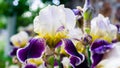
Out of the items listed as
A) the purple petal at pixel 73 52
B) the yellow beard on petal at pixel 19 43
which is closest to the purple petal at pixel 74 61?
the purple petal at pixel 73 52

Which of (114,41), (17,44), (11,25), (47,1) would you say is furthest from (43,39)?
(11,25)

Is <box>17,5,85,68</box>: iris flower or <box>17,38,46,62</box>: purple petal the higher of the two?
<box>17,5,85,68</box>: iris flower

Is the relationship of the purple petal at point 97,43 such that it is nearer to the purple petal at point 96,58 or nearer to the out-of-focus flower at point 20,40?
the purple petal at point 96,58

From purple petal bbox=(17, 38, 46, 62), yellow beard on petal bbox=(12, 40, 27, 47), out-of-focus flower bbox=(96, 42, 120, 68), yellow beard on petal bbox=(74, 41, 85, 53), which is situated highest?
yellow beard on petal bbox=(12, 40, 27, 47)

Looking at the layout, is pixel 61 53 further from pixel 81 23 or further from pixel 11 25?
pixel 11 25

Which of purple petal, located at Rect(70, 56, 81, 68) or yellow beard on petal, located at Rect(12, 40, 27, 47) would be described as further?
yellow beard on petal, located at Rect(12, 40, 27, 47)

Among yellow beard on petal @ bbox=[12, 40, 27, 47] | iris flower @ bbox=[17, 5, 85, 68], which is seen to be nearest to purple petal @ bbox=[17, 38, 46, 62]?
iris flower @ bbox=[17, 5, 85, 68]

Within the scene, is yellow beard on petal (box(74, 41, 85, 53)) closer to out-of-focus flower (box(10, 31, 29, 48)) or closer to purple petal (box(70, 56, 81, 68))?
purple petal (box(70, 56, 81, 68))
